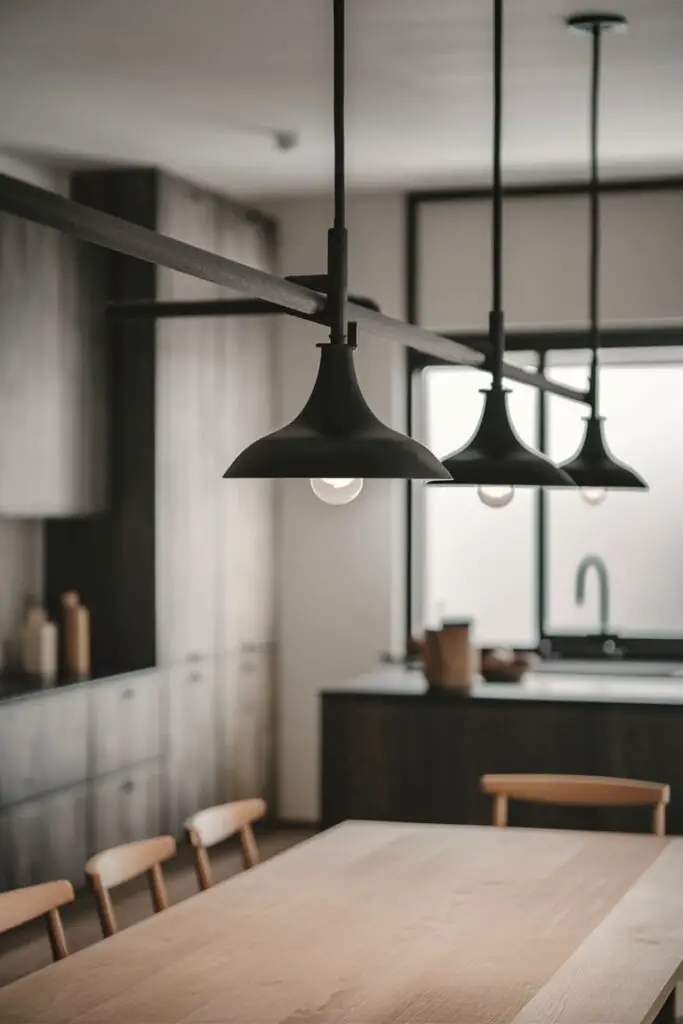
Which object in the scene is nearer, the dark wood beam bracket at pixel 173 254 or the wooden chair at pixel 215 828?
the dark wood beam bracket at pixel 173 254

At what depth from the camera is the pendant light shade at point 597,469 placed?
3865 mm


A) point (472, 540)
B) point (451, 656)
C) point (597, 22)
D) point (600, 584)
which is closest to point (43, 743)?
point (451, 656)

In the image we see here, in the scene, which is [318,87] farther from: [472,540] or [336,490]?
[472,540]

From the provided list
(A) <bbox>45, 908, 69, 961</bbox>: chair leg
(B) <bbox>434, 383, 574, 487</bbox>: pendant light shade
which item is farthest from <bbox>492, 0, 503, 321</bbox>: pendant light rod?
(A) <bbox>45, 908, 69, 961</bbox>: chair leg

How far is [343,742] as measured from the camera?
537 cm

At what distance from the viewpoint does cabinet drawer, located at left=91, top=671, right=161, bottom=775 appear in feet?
19.1

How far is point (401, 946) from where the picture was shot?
267 cm

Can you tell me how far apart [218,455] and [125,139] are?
1.48 meters

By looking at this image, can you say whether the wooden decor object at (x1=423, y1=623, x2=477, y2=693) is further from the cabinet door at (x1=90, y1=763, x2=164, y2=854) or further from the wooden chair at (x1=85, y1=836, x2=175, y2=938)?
the wooden chair at (x1=85, y1=836, x2=175, y2=938)

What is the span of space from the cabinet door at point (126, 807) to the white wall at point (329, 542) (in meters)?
1.18

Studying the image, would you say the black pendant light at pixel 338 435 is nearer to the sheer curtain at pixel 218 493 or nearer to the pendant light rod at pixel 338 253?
the pendant light rod at pixel 338 253

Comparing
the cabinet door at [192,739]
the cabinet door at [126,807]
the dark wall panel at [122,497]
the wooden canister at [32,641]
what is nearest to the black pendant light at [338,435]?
the cabinet door at [126,807]

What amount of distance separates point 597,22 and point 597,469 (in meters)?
1.36

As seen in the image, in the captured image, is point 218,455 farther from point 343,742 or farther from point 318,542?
point 343,742
